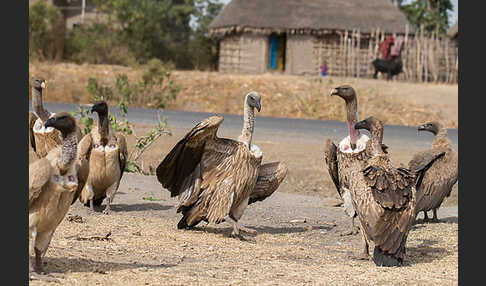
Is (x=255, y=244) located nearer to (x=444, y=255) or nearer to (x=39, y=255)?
(x=444, y=255)

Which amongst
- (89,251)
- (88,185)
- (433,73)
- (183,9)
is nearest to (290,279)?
(89,251)

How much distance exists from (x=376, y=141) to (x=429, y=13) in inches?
1661

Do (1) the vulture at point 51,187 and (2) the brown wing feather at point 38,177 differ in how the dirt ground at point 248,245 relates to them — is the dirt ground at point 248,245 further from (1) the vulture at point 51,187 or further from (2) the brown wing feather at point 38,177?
(2) the brown wing feather at point 38,177

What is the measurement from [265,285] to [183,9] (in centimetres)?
4034

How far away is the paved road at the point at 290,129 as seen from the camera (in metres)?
21.8

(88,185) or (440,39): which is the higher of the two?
(440,39)

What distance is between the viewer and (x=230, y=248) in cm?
837

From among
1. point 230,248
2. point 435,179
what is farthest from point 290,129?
point 230,248

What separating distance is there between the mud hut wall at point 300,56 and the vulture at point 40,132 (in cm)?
2852

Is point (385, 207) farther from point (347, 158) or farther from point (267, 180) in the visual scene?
point (267, 180)

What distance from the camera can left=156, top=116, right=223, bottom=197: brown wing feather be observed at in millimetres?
8844

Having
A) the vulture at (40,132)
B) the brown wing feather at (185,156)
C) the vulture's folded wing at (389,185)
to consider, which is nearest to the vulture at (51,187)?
the brown wing feather at (185,156)

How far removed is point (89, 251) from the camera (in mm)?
7418

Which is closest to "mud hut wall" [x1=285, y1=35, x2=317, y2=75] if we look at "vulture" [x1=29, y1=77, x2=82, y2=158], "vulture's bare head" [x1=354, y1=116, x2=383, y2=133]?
"vulture" [x1=29, y1=77, x2=82, y2=158]
